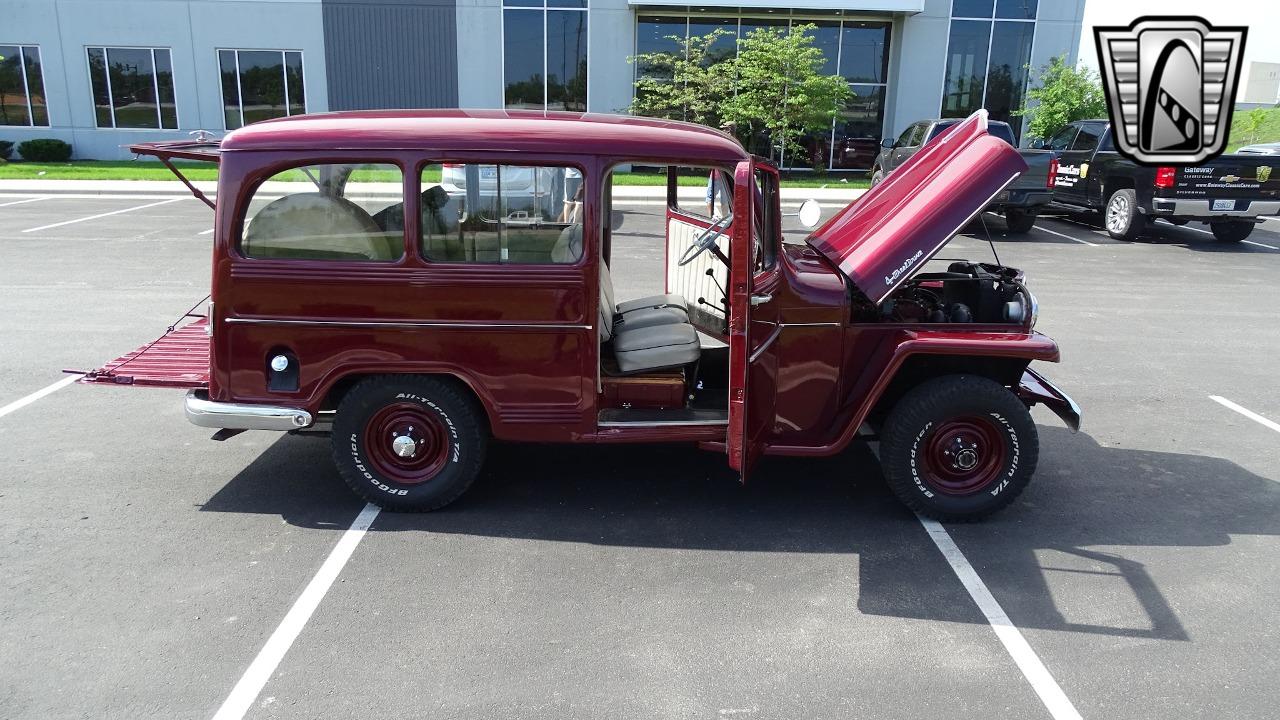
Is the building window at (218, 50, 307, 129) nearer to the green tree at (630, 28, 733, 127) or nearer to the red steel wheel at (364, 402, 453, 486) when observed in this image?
the green tree at (630, 28, 733, 127)

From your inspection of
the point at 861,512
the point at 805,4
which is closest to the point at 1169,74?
the point at 861,512

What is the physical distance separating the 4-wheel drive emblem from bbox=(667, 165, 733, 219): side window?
211 cm

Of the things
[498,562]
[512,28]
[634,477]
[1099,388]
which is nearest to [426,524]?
[498,562]

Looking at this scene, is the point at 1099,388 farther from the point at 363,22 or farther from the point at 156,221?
the point at 363,22

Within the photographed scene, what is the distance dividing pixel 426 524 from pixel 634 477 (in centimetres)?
132

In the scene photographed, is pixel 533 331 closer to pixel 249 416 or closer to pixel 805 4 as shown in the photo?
pixel 249 416

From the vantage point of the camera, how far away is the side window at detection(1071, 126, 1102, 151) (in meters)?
16.5

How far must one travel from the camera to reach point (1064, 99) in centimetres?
2242

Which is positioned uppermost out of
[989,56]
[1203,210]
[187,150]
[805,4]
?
[805,4]

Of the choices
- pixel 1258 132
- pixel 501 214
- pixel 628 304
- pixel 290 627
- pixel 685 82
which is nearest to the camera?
pixel 290 627

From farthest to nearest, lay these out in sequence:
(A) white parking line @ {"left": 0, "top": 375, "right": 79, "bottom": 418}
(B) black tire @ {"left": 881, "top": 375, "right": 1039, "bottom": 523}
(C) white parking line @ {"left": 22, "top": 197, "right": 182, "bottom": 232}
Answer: (C) white parking line @ {"left": 22, "top": 197, "right": 182, "bottom": 232}, (A) white parking line @ {"left": 0, "top": 375, "right": 79, "bottom": 418}, (B) black tire @ {"left": 881, "top": 375, "right": 1039, "bottom": 523}

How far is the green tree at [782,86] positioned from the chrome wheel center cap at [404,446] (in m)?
18.9

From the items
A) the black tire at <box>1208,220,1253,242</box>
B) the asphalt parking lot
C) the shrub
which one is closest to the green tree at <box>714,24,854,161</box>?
the black tire at <box>1208,220,1253,242</box>

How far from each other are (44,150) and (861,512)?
26574 mm
